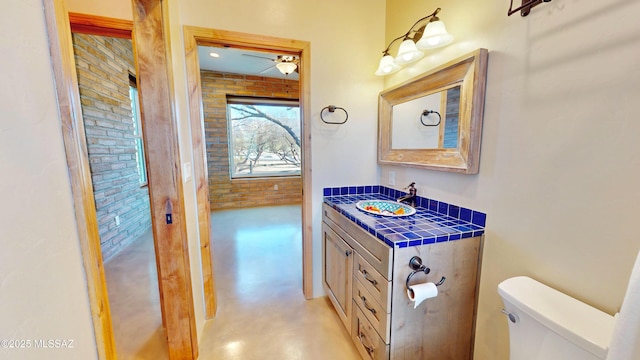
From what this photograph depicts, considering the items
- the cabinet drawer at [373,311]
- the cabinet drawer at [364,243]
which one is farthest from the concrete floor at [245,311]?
the cabinet drawer at [364,243]

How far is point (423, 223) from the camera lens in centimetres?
137

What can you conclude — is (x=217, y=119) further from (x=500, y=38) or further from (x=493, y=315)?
(x=493, y=315)

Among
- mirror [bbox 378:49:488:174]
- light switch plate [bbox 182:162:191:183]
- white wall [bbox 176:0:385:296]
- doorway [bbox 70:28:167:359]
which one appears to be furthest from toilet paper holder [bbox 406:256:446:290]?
doorway [bbox 70:28:167:359]

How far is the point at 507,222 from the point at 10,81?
1.69m

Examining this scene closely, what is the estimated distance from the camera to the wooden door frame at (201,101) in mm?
1622

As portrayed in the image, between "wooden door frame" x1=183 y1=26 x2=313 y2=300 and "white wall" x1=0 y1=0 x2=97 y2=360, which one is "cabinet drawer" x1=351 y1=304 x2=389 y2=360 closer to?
"wooden door frame" x1=183 y1=26 x2=313 y2=300

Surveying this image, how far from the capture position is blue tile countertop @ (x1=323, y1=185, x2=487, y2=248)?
3.86 feet

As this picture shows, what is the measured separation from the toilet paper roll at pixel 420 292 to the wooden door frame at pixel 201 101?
1077 mm

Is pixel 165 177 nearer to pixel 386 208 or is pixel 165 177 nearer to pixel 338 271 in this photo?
pixel 338 271

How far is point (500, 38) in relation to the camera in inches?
45.0

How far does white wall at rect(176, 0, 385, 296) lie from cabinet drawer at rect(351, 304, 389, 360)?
666mm

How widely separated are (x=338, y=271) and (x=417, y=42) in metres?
1.68

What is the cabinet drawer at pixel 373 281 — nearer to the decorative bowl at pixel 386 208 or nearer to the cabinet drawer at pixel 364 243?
the cabinet drawer at pixel 364 243

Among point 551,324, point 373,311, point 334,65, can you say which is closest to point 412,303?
point 373,311
